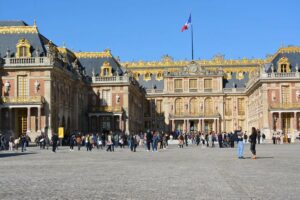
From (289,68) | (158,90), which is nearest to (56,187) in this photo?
(289,68)

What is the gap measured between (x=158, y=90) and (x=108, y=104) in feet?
80.0

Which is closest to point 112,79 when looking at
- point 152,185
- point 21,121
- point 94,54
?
point 94,54

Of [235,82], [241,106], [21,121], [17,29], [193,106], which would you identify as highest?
[17,29]

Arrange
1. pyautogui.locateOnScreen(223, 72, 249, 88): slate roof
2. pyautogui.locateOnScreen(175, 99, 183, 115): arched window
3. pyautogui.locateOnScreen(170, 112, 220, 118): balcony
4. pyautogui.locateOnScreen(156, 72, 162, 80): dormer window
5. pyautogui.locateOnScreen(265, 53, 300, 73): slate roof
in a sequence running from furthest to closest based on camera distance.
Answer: pyautogui.locateOnScreen(156, 72, 162, 80): dormer window
pyautogui.locateOnScreen(175, 99, 183, 115): arched window
pyautogui.locateOnScreen(223, 72, 249, 88): slate roof
pyautogui.locateOnScreen(170, 112, 220, 118): balcony
pyautogui.locateOnScreen(265, 53, 300, 73): slate roof

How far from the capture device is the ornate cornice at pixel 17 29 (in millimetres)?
51375

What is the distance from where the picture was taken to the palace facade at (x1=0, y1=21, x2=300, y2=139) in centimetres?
4906

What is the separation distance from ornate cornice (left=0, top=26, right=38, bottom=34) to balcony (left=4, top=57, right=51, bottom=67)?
3.56m

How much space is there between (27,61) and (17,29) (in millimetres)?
4546

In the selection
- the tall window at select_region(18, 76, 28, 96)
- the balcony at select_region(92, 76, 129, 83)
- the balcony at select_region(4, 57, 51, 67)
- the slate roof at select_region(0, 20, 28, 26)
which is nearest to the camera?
the balcony at select_region(4, 57, 51, 67)

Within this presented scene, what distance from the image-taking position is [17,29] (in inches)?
2042

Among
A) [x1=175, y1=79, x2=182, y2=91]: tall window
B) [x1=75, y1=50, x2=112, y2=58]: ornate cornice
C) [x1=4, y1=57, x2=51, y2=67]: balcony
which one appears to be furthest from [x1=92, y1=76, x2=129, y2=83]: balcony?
[x1=175, y1=79, x2=182, y2=91]: tall window

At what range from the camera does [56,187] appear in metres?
12.1

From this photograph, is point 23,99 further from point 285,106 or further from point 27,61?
point 285,106

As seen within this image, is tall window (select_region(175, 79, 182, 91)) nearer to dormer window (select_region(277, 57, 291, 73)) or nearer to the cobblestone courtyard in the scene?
dormer window (select_region(277, 57, 291, 73))
